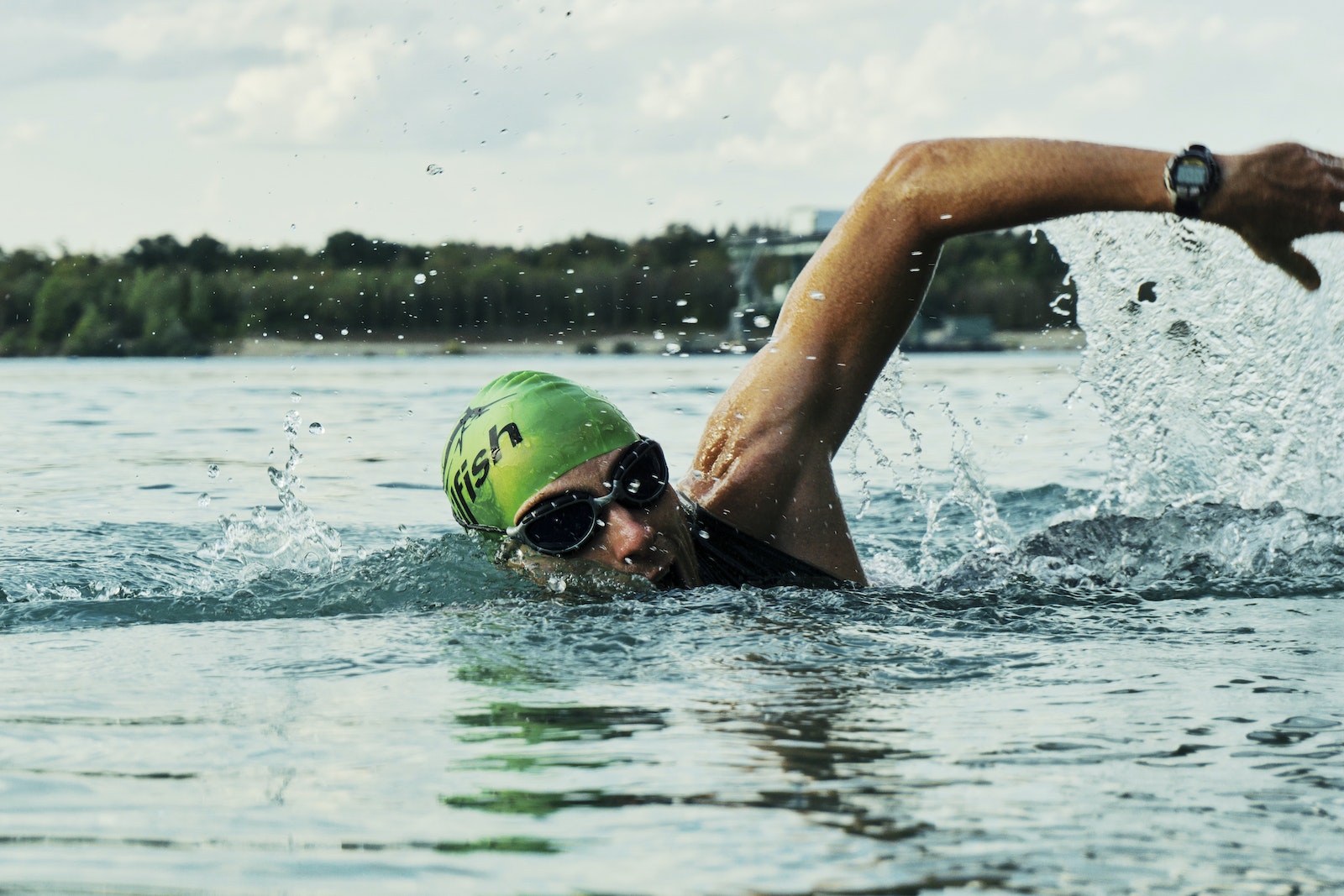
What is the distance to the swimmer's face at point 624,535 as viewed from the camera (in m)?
3.83

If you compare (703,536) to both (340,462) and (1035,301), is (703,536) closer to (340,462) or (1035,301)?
(340,462)

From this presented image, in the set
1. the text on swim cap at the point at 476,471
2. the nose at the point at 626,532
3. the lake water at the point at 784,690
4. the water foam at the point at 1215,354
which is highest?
the water foam at the point at 1215,354

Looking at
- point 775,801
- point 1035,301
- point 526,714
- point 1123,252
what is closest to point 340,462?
point 1123,252

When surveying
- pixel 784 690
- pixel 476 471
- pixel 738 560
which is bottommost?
pixel 784 690

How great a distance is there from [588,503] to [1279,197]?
6.07 feet

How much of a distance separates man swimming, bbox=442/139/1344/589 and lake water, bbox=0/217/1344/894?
208mm

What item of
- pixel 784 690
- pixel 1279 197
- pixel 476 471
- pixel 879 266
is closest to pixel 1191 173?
pixel 1279 197

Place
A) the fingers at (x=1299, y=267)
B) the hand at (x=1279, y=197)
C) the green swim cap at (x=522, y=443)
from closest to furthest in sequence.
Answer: the hand at (x=1279, y=197), the fingers at (x=1299, y=267), the green swim cap at (x=522, y=443)

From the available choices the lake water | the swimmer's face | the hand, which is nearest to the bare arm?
the hand

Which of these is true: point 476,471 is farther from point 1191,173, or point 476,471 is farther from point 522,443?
point 1191,173

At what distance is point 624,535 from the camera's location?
3812 millimetres

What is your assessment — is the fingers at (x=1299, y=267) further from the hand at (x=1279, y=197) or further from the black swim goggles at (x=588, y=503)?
the black swim goggles at (x=588, y=503)

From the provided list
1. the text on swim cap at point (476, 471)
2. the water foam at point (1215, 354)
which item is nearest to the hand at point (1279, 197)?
the text on swim cap at point (476, 471)

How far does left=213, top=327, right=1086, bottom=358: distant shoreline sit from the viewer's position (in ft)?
102
